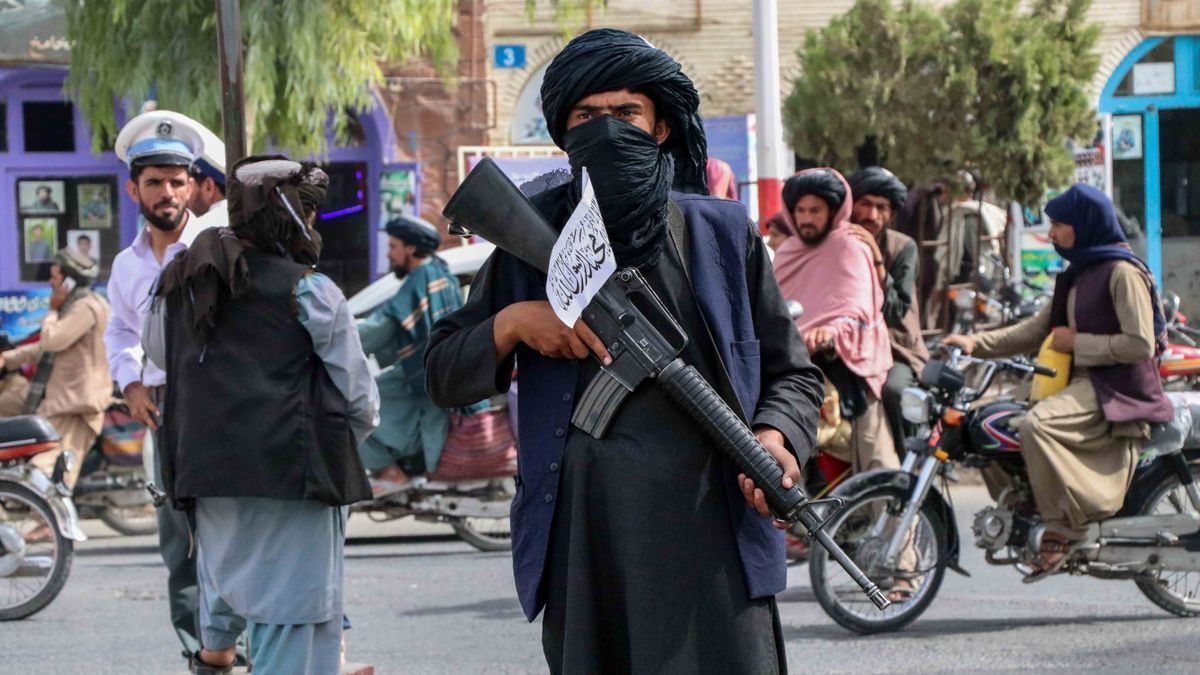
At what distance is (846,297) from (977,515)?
1.15m

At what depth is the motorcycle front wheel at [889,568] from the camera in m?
6.98

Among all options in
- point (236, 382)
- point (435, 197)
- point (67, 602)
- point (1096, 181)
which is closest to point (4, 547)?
point (67, 602)

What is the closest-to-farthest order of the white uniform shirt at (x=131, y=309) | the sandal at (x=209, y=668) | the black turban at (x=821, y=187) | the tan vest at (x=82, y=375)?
the sandal at (x=209, y=668) < the white uniform shirt at (x=131, y=309) < the black turban at (x=821, y=187) < the tan vest at (x=82, y=375)

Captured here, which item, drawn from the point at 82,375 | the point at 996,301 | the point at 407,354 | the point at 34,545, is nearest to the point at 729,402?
the point at 34,545

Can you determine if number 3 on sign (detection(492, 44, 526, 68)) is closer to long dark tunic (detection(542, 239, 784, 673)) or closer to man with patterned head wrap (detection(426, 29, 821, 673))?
man with patterned head wrap (detection(426, 29, 821, 673))

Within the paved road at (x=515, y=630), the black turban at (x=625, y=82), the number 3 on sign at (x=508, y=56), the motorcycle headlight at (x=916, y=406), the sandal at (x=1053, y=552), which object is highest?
the number 3 on sign at (x=508, y=56)

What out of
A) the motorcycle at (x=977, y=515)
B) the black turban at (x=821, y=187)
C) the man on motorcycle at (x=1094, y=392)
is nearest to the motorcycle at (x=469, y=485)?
the black turban at (x=821, y=187)

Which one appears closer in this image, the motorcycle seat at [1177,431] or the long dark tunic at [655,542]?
the long dark tunic at [655,542]

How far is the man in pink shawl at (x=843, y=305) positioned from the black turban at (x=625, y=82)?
4.37 meters

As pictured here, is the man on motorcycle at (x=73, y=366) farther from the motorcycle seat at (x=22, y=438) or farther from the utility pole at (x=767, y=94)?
the utility pole at (x=767, y=94)

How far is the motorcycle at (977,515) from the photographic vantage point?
6.99 m

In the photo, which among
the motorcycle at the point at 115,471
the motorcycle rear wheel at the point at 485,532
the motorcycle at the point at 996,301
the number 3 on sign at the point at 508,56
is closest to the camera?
the motorcycle rear wheel at the point at 485,532

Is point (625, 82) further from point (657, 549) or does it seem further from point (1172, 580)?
point (1172, 580)

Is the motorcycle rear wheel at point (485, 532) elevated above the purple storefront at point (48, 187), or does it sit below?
below
